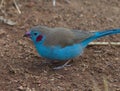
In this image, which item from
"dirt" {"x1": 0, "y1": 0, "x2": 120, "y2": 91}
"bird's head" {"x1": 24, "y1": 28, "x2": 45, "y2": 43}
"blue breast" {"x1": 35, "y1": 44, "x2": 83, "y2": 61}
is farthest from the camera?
"bird's head" {"x1": 24, "y1": 28, "x2": 45, "y2": 43}

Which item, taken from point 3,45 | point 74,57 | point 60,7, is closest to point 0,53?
point 3,45

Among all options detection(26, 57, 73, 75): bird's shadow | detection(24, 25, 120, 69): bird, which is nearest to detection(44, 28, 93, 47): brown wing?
detection(24, 25, 120, 69): bird

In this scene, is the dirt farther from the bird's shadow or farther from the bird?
the bird

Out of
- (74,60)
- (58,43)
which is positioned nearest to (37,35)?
(58,43)

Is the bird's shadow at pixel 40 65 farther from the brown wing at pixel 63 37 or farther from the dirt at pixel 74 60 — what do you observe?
the brown wing at pixel 63 37

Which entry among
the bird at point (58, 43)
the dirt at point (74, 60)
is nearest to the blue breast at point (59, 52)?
the bird at point (58, 43)

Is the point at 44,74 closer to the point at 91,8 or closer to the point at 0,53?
the point at 0,53

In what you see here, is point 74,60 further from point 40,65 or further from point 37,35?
point 37,35
